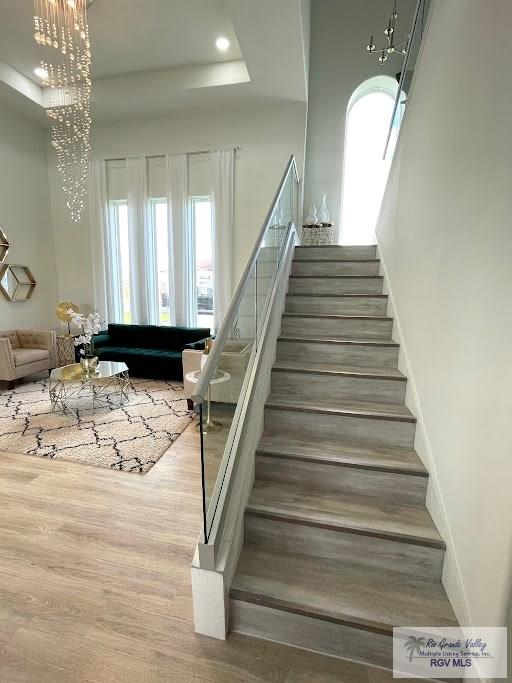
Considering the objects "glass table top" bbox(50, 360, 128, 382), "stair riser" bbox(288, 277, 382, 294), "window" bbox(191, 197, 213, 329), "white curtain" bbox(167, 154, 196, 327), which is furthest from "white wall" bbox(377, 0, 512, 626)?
"white curtain" bbox(167, 154, 196, 327)

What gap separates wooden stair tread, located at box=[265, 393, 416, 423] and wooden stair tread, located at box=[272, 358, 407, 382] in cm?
21

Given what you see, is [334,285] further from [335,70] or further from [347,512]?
[335,70]

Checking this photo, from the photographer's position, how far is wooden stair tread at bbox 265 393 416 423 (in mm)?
2279

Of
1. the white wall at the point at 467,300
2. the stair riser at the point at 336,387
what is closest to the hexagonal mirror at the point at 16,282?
the stair riser at the point at 336,387

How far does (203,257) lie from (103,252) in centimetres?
198

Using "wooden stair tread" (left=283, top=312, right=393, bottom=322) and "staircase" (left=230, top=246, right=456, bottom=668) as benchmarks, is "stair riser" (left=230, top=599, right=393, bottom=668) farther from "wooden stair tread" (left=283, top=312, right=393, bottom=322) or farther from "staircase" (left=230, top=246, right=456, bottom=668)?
"wooden stair tread" (left=283, top=312, right=393, bottom=322)

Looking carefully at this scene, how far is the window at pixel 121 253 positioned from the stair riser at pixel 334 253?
12.1 feet

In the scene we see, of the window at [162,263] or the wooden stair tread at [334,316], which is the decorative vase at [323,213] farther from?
the wooden stair tread at [334,316]

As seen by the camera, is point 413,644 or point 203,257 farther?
point 203,257

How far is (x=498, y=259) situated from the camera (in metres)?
1.37

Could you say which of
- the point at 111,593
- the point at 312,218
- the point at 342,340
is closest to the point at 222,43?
the point at 312,218

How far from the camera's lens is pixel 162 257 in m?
6.14

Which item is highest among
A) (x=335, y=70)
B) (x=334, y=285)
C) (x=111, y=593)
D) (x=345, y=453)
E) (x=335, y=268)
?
(x=335, y=70)

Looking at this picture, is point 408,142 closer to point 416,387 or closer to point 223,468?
point 416,387
